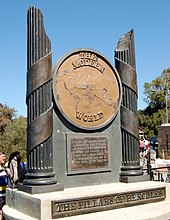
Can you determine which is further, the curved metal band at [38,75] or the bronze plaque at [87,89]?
the bronze plaque at [87,89]

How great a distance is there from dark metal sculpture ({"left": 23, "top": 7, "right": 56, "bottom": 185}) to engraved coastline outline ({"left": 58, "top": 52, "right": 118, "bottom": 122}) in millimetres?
519

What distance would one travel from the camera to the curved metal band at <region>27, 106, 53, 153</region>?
6.30 meters

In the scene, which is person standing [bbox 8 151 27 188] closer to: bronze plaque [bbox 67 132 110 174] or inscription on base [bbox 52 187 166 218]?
bronze plaque [bbox 67 132 110 174]

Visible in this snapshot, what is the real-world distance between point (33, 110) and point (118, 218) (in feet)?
8.55

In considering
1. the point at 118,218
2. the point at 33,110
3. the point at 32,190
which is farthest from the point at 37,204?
the point at 33,110

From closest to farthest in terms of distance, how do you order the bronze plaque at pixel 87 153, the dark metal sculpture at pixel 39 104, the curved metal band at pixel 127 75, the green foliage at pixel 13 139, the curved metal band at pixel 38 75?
the dark metal sculpture at pixel 39 104, the curved metal band at pixel 38 75, the bronze plaque at pixel 87 153, the curved metal band at pixel 127 75, the green foliage at pixel 13 139

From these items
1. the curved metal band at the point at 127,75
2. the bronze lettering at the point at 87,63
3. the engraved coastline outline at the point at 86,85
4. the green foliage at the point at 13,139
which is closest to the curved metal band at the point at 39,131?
the engraved coastline outline at the point at 86,85

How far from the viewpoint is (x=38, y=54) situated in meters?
6.56

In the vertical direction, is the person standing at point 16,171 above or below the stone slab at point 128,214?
above

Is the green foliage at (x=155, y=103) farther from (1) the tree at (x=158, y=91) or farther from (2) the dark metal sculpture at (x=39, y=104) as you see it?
(2) the dark metal sculpture at (x=39, y=104)

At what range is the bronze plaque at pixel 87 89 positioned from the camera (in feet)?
22.5

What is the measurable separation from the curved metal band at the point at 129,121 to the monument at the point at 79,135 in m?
0.02

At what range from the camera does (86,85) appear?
7.20 metres

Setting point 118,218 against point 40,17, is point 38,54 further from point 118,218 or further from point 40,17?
point 118,218
